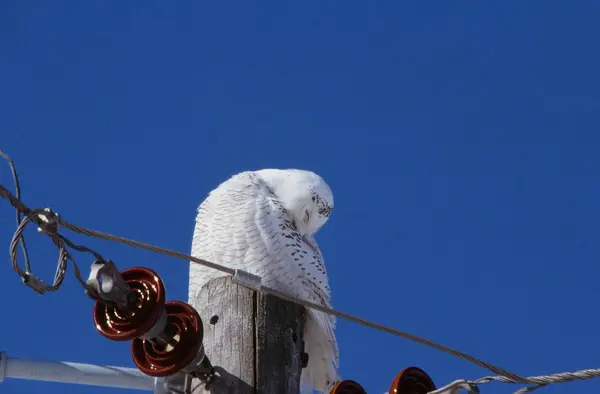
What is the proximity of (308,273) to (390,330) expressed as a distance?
82cm

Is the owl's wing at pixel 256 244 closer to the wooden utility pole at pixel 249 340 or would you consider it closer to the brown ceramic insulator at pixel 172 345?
the wooden utility pole at pixel 249 340

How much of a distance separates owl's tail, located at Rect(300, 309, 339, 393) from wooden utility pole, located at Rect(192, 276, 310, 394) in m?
0.21

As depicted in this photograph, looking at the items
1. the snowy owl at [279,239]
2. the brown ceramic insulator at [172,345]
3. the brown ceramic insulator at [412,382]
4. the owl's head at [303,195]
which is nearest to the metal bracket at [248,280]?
the brown ceramic insulator at [172,345]

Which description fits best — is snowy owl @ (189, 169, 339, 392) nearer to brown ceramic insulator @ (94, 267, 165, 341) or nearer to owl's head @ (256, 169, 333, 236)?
owl's head @ (256, 169, 333, 236)

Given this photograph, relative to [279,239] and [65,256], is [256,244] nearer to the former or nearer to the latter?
[279,239]

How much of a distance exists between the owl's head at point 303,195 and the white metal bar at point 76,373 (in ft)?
3.42

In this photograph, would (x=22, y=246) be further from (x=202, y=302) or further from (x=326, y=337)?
(x=326, y=337)

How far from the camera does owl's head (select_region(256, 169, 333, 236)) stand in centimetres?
455

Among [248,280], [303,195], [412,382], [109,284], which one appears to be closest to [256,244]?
[303,195]

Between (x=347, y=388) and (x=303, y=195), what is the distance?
1.10 meters

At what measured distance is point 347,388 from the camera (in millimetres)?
3648

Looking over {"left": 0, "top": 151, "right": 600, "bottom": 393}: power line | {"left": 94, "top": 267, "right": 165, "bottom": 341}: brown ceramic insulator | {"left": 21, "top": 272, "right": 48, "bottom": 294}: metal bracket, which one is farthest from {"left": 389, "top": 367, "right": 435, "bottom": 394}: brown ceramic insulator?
{"left": 21, "top": 272, "right": 48, "bottom": 294}: metal bracket

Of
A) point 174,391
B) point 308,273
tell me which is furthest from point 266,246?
point 174,391

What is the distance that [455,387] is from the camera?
3.24 metres
